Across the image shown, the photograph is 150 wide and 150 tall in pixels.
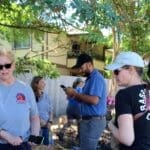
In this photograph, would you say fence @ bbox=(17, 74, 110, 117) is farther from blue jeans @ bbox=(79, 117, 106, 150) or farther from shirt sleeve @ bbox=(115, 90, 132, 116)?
shirt sleeve @ bbox=(115, 90, 132, 116)

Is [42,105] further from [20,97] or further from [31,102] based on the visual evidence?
[20,97]

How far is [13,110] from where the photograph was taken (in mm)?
4730

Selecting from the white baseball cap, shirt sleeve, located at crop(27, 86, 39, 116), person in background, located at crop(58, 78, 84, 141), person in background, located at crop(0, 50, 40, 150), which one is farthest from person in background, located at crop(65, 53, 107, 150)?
person in background, located at crop(58, 78, 84, 141)

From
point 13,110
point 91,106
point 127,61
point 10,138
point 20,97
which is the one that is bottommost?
point 91,106

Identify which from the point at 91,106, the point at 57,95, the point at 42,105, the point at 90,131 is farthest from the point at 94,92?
the point at 57,95

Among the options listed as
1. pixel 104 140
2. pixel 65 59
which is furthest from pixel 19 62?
pixel 65 59

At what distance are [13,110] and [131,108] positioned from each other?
46.1 inches

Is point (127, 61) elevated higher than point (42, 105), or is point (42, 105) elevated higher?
point (127, 61)

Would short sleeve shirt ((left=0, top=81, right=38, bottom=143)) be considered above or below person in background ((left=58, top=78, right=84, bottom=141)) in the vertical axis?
above

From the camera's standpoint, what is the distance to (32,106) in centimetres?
496

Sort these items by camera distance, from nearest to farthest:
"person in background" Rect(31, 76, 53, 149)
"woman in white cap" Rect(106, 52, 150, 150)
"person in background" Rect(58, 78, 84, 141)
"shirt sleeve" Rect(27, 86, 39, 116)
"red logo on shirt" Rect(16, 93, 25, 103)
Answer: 1. "woman in white cap" Rect(106, 52, 150, 150)
2. "red logo on shirt" Rect(16, 93, 25, 103)
3. "shirt sleeve" Rect(27, 86, 39, 116)
4. "person in background" Rect(31, 76, 53, 149)
5. "person in background" Rect(58, 78, 84, 141)

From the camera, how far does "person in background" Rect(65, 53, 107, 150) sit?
7.20 meters

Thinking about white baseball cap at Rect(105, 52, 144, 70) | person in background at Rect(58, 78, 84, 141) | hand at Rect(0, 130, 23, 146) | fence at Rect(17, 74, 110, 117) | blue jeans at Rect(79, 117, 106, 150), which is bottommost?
fence at Rect(17, 74, 110, 117)

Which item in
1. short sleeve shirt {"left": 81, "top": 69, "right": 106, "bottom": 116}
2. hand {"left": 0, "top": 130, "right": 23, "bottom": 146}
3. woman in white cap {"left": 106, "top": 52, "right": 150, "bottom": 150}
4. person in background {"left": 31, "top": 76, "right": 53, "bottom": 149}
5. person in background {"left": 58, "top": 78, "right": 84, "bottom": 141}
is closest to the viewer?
woman in white cap {"left": 106, "top": 52, "right": 150, "bottom": 150}
